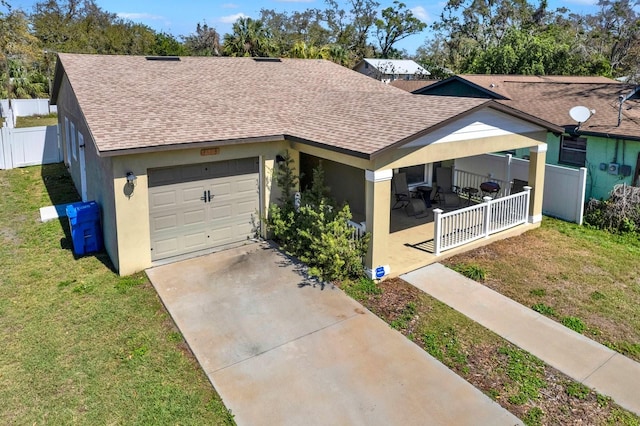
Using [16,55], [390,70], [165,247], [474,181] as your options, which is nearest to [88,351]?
[165,247]

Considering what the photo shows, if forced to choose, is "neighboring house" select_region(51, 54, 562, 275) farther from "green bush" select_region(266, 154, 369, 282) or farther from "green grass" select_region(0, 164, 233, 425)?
"green grass" select_region(0, 164, 233, 425)

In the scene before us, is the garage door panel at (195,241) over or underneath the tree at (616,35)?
underneath

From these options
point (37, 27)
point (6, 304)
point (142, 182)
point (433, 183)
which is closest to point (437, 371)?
point (142, 182)

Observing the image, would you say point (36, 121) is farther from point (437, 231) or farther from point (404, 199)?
point (437, 231)

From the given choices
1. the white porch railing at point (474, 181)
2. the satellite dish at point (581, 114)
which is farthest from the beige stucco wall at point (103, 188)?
the satellite dish at point (581, 114)

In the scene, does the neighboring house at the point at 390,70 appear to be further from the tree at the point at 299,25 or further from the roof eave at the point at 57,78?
the roof eave at the point at 57,78

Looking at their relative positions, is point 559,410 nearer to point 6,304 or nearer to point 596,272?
point 596,272
